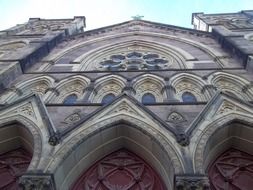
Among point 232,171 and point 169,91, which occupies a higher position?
point 169,91

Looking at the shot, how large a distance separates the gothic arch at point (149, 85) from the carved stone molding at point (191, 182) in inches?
178

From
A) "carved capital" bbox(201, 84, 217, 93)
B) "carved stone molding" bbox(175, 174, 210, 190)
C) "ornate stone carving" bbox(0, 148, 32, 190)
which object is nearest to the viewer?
"carved stone molding" bbox(175, 174, 210, 190)

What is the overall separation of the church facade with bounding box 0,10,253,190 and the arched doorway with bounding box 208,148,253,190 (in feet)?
0.08

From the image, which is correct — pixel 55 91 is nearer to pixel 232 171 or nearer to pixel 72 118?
pixel 72 118

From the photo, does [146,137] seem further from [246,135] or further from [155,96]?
[155,96]

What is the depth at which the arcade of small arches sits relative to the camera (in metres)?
10.7

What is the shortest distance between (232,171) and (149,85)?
4665mm

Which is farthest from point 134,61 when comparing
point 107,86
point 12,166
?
point 12,166

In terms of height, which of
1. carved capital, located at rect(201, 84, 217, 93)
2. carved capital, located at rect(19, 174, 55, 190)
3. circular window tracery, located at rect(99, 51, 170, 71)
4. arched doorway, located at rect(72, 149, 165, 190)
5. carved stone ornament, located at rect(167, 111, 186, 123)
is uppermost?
circular window tracery, located at rect(99, 51, 170, 71)

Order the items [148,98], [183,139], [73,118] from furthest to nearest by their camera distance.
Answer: [148,98], [73,118], [183,139]

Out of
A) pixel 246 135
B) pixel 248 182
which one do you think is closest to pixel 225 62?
pixel 246 135

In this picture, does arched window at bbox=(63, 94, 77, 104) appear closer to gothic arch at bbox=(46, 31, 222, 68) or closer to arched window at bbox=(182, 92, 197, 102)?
gothic arch at bbox=(46, 31, 222, 68)

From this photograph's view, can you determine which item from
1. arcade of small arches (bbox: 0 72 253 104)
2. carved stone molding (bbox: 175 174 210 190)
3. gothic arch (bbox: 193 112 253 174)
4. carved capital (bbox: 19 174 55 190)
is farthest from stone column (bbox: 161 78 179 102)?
carved capital (bbox: 19 174 55 190)

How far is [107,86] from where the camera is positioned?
38.3ft
